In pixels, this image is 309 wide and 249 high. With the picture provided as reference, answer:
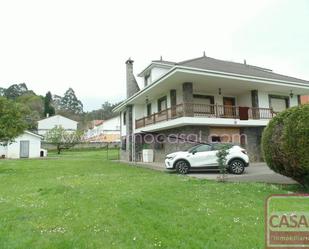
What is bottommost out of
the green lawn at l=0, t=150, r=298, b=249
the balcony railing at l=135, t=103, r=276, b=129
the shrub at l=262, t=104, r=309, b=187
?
the green lawn at l=0, t=150, r=298, b=249

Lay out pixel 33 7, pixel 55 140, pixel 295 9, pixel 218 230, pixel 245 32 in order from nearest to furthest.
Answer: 1. pixel 218 230
2. pixel 33 7
3. pixel 295 9
4. pixel 245 32
5. pixel 55 140


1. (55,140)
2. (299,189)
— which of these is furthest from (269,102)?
(55,140)

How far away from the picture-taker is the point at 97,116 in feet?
352

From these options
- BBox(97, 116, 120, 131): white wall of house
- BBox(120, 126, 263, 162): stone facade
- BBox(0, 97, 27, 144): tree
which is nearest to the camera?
BBox(0, 97, 27, 144): tree

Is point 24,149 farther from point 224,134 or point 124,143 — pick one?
point 224,134

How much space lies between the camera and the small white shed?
1614 inches

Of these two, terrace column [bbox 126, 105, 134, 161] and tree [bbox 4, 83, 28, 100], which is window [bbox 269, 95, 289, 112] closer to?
terrace column [bbox 126, 105, 134, 161]

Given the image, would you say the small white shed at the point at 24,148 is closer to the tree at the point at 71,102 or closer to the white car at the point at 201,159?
the white car at the point at 201,159

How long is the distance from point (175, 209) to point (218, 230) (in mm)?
1671

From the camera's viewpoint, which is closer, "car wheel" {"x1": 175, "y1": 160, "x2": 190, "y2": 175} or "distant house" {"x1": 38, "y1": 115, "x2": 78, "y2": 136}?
"car wheel" {"x1": 175, "y1": 160, "x2": 190, "y2": 175}

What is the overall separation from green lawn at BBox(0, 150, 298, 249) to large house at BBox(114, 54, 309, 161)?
1124 centimetres

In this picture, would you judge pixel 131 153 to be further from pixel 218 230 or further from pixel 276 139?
pixel 218 230

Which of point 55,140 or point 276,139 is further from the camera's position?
point 55,140

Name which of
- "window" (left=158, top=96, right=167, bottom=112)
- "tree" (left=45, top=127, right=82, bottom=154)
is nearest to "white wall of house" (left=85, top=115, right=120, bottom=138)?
"tree" (left=45, top=127, right=82, bottom=154)
